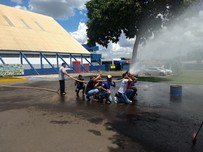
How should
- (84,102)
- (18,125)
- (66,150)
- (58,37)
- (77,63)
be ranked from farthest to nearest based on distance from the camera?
(58,37) → (77,63) → (84,102) → (18,125) → (66,150)

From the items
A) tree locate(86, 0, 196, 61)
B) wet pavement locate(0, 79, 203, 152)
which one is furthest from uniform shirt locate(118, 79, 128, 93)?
tree locate(86, 0, 196, 61)

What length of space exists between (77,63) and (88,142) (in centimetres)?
3515

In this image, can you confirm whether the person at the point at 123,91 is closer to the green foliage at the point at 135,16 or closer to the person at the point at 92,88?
the person at the point at 92,88

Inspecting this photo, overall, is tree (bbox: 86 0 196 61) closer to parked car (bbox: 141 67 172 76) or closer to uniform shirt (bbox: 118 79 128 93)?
parked car (bbox: 141 67 172 76)

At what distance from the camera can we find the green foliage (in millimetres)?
20750

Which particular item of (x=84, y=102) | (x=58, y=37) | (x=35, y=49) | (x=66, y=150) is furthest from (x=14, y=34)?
(x=66, y=150)

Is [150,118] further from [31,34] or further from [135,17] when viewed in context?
[31,34]

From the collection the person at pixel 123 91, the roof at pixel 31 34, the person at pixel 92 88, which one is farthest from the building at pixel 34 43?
the person at pixel 123 91

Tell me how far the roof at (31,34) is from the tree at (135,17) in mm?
14840

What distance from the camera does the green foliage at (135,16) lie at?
20.8 meters

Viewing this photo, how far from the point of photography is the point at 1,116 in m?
7.75

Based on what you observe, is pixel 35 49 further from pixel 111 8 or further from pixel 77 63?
pixel 111 8

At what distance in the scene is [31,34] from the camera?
40.0 meters

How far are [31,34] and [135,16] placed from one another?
25.4m
